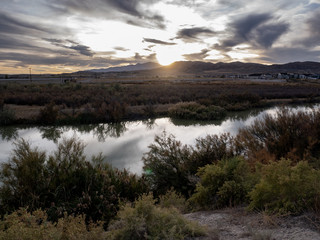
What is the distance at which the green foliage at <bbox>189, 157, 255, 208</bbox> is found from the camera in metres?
5.05

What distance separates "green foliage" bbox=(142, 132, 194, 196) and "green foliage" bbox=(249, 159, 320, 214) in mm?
2918

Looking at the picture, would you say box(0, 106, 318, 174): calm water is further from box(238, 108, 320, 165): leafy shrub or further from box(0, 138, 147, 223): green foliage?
box(238, 108, 320, 165): leafy shrub

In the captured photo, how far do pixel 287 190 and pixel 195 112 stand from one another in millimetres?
17562

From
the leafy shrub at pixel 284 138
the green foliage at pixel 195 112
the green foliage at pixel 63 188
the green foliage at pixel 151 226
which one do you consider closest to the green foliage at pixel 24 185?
the green foliage at pixel 63 188

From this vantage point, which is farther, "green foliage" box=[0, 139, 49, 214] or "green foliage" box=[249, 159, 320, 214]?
"green foliage" box=[0, 139, 49, 214]

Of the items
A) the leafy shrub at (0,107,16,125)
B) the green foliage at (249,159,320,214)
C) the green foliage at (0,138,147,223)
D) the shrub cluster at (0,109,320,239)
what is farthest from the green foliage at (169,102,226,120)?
the green foliage at (249,159,320,214)

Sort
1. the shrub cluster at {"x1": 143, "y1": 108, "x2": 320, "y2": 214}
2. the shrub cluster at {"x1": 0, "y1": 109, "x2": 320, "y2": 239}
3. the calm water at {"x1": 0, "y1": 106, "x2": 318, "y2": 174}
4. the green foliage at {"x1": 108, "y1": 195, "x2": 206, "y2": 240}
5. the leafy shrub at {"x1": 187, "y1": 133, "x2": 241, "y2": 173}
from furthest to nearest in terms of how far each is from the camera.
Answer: the calm water at {"x1": 0, "y1": 106, "x2": 318, "y2": 174} → the leafy shrub at {"x1": 187, "y1": 133, "x2": 241, "y2": 173} → the shrub cluster at {"x1": 143, "y1": 108, "x2": 320, "y2": 214} → the shrub cluster at {"x1": 0, "y1": 109, "x2": 320, "y2": 239} → the green foliage at {"x1": 108, "y1": 195, "x2": 206, "y2": 240}

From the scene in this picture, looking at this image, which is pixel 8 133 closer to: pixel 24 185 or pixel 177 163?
pixel 24 185

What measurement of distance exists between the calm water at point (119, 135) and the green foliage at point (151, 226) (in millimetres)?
5837

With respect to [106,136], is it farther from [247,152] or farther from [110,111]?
[247,152]

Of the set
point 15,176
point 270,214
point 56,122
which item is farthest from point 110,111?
point 270,214

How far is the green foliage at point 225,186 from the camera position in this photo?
505 centimetres

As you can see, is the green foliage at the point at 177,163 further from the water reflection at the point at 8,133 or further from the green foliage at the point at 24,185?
the water reflection at the point at 8,133

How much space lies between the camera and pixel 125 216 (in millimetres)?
3473
